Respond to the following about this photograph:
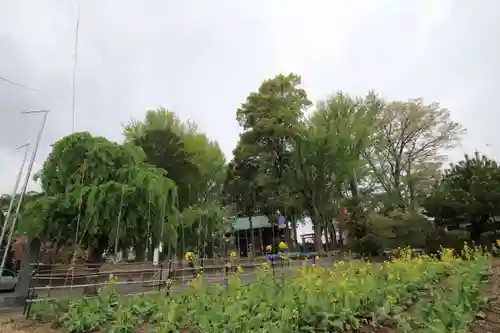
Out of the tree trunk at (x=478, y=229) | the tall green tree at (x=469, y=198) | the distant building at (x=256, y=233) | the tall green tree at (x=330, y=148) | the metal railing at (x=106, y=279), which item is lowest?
the metal railing at (x=106, y=279)

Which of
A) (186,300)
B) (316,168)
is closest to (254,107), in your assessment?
(316,168)

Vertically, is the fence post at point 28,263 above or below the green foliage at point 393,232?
below

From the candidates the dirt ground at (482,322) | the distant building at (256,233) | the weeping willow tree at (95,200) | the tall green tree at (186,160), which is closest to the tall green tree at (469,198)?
the dirt ground at (482,322)

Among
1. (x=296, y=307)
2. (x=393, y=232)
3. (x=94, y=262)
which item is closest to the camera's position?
(x=296, y=307)

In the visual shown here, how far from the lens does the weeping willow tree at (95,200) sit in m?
8.96

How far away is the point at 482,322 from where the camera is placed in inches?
170

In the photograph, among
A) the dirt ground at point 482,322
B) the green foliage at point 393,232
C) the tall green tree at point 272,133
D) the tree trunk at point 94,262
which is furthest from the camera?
the tall green tree at point 272,133

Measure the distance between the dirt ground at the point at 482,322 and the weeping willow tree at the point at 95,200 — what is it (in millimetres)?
3006

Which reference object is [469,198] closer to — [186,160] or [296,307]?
[296,307]

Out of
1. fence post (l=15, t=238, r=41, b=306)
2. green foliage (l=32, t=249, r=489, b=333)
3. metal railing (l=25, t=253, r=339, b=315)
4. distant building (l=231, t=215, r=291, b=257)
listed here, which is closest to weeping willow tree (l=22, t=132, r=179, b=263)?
fence post (l=15, t=238, r=41, b=306)

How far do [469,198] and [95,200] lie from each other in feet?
42.3

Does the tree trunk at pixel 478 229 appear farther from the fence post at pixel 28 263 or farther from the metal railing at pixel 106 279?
the fence post at pixel 28 263

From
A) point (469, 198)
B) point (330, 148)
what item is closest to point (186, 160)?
point (330, 148)

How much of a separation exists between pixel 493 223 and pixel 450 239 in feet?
5.33
